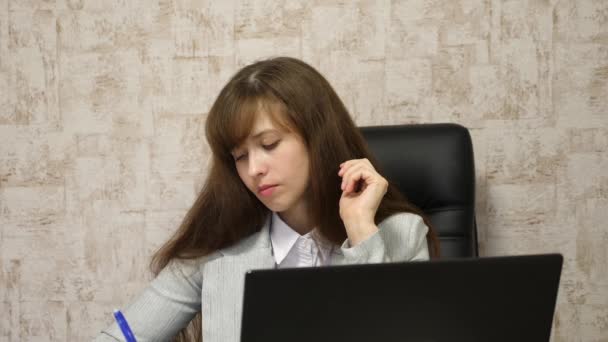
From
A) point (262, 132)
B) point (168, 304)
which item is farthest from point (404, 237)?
point (168, 304)

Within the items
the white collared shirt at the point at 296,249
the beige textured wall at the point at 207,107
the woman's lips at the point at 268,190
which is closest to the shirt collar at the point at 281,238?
the white collared shirt at the point at 296,249

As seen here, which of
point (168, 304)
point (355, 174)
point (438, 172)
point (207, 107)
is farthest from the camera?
point (207, 107)

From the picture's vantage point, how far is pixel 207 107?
2.05m

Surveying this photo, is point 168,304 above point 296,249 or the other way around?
the other way around

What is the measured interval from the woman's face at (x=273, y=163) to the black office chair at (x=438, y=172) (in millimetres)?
321

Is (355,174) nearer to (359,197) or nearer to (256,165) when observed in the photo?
(359,197)

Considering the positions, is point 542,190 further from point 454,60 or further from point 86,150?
point 86,150

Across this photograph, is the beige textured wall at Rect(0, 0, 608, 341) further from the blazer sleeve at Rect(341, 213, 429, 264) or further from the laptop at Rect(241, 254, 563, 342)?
the laptop at Rect(241, 254, 563, 342)

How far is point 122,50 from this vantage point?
2.06 meters

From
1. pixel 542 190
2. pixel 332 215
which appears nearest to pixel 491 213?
pixel 542 190

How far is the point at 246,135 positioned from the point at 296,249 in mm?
273

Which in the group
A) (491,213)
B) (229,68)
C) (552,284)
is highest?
(229,68)

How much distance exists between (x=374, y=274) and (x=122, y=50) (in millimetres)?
1496

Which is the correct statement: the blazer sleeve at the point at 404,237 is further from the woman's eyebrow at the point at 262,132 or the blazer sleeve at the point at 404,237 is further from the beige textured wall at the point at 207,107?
the beige textured wall at the point at 207,107
